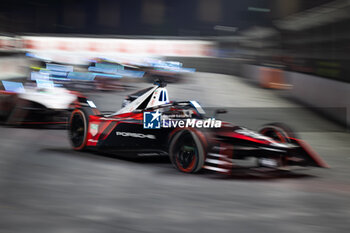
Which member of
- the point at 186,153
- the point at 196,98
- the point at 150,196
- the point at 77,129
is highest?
the point at 196,98

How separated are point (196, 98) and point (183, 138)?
11.3 metres

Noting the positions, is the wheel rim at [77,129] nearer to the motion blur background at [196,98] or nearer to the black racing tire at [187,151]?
the motion blur background at [196,98]

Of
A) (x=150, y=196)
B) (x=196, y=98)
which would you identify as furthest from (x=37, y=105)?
(x=196, y=98)

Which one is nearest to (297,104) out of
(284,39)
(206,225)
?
(284,39)

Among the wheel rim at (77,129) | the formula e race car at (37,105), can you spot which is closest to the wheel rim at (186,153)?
the wheel rim at (77,129)

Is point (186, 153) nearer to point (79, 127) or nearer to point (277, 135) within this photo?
point (277, 135)

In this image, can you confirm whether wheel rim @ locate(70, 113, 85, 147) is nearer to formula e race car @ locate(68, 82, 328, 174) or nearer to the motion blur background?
formula e race car @ locate(68, 82, 328, 174)

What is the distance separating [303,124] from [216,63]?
1505 centimetres

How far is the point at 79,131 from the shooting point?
8.95m

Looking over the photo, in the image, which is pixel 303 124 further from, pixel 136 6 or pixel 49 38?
pixel 136 6

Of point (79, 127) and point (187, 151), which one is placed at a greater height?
point (79, 127)

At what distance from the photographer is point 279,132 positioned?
770 centimetres

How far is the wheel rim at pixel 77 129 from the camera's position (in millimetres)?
8812

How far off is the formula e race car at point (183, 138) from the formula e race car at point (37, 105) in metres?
2.48
